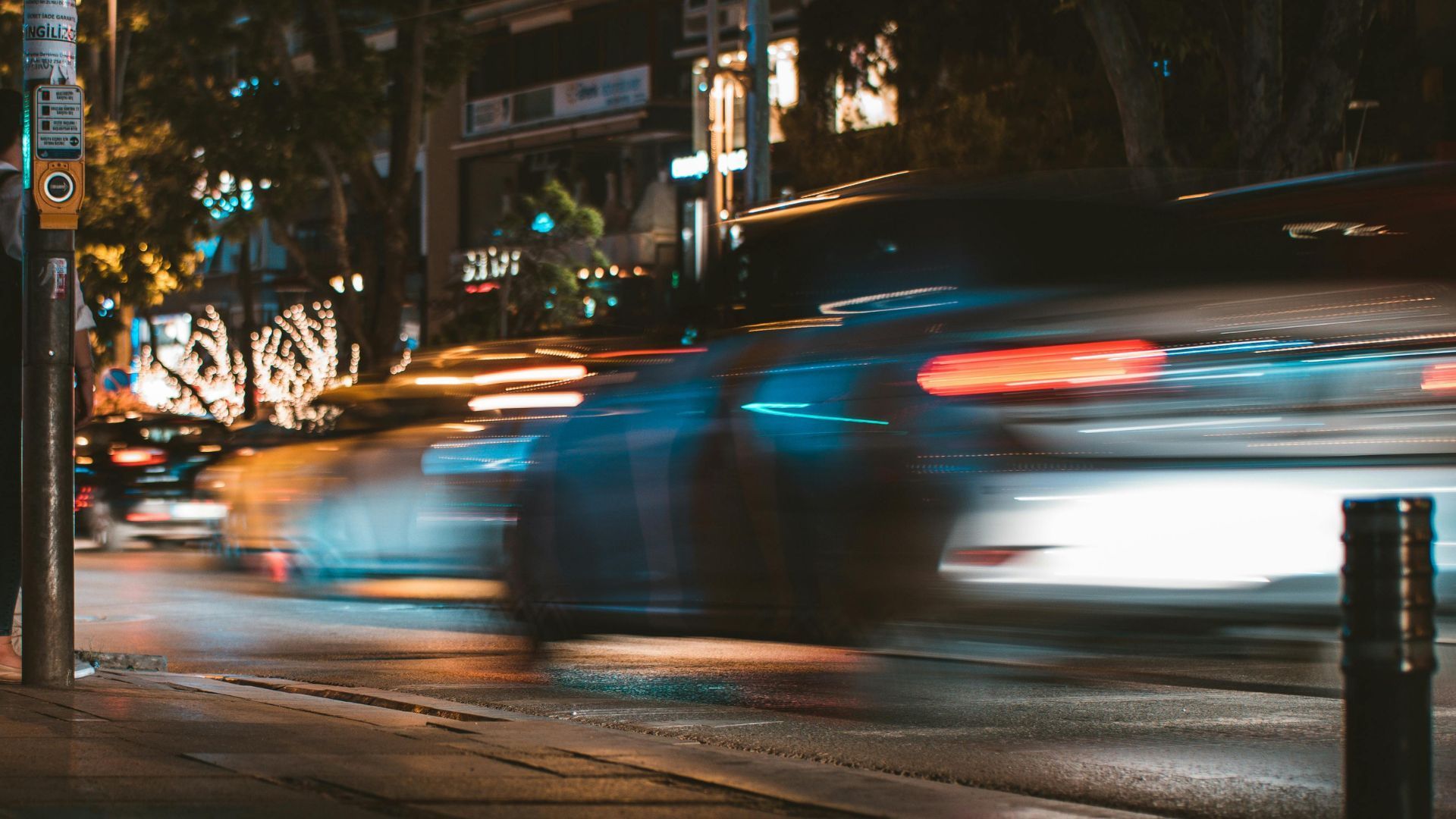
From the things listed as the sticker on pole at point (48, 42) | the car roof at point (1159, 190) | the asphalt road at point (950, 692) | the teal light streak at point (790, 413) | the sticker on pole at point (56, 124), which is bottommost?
the asphalt road at point (950, 692)

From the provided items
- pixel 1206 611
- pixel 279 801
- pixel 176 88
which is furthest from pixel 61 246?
pixel 176 88

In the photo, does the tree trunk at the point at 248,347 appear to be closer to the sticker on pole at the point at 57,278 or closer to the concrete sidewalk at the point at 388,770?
the sticker on pole at the point at 57,278

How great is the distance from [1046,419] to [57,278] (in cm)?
360

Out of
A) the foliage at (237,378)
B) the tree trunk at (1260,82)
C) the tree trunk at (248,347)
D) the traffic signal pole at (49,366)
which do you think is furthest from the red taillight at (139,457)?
the foliage at (237,378)

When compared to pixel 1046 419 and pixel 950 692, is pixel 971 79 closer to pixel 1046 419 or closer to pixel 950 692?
pixel 950 692

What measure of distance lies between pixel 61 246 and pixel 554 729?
256 centimetres

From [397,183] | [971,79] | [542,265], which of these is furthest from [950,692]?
[542,265]

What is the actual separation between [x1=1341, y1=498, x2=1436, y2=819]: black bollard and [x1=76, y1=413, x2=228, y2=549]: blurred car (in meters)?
15.6

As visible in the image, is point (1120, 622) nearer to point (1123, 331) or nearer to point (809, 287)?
point (1123, 331)

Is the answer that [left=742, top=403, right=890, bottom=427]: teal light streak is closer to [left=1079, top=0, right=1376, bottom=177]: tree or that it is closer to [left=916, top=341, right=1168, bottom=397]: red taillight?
[left=916, top=341, right=1168, bottom=397]: red taillight

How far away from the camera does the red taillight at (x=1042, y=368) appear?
6750mm

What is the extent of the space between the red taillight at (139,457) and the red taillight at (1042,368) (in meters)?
13.7

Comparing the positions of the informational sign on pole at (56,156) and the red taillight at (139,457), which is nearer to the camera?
the informational sign on pole at (56,156)

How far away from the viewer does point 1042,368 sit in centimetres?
691
